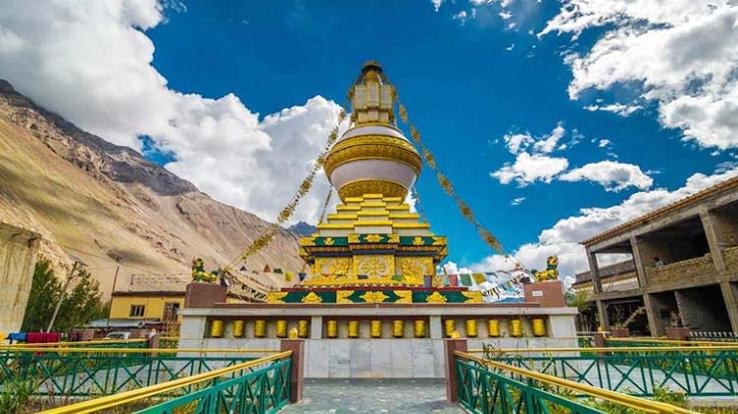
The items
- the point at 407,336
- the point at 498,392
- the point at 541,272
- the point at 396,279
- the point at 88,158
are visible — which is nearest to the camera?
the point at 498,392

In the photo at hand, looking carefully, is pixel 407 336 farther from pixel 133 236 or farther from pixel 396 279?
pixel 133 236

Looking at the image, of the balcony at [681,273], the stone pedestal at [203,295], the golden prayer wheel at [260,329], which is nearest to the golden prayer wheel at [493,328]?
the golden prayer wheel at [260,329]

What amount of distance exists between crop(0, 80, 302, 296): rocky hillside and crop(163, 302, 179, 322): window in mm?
27786

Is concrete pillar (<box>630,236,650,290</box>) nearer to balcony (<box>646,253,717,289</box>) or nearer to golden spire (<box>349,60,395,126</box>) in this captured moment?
balcony (<box>646,253,717,289</box>)

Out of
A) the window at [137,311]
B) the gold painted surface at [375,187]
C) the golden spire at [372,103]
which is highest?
the golden spire at [372,103]

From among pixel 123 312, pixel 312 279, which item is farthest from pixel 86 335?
pixel 123 312

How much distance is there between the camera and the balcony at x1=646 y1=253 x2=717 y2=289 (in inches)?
742

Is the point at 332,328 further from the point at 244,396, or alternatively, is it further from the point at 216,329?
the point at 244,396

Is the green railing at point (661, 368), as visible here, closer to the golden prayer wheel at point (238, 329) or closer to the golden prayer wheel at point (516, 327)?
the golden prayer wheel at point (516, 327)

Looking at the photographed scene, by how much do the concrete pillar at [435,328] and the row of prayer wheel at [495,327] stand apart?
23 cm

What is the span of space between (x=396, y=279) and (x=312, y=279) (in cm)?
359

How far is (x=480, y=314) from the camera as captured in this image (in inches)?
463

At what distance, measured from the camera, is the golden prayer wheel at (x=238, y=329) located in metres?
11.9

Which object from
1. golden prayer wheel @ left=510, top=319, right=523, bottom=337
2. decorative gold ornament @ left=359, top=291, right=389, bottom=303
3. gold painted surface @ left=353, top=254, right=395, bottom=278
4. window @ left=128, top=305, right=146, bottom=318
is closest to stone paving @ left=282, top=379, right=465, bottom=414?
decorative gold ornament @ left=359, top=291, right=389, bottom=303
